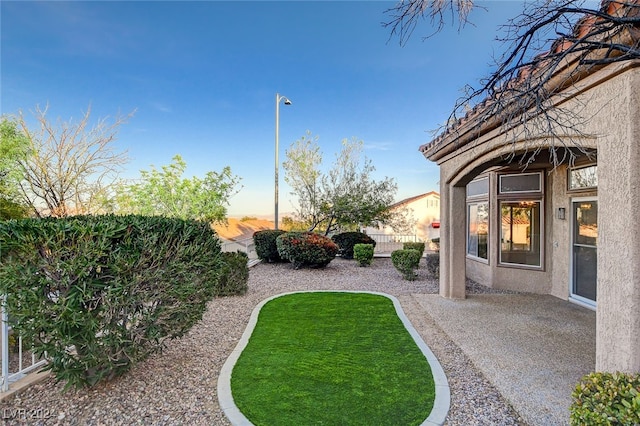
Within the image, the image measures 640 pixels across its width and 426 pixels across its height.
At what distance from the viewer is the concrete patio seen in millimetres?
3873

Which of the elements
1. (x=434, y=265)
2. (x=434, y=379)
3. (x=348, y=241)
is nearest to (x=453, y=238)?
(x=434, y=265)

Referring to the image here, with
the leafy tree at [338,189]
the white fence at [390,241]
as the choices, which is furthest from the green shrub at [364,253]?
the white fence at [390,241]

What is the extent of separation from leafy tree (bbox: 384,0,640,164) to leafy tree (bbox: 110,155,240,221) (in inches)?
565

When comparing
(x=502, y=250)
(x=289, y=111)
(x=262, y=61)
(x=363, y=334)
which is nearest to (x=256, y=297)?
(x=363, y=334)

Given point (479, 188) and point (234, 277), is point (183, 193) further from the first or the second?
point (479, 188)

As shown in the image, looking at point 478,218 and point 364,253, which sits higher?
point 478,218

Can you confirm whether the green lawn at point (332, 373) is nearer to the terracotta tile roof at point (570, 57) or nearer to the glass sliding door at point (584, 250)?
the terracotta tile roof at point (570, 57)

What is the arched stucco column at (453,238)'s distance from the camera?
8.39 m

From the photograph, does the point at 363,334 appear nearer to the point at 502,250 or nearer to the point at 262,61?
the point at 502,250

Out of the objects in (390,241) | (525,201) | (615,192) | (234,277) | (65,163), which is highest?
(65,163)

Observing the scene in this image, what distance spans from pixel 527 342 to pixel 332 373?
3600 mm

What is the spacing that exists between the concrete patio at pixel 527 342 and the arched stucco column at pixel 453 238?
42 centimetres

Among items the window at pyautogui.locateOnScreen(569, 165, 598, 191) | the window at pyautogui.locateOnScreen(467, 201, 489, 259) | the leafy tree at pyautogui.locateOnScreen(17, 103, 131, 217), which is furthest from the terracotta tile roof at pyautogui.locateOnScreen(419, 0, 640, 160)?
the leafy tree at pyautogui.locateOnScreen(17, 103, 131, 217)

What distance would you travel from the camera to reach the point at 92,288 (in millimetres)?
3504
